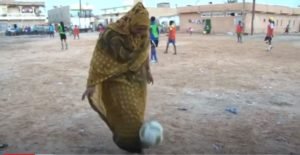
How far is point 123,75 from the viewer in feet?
11.6

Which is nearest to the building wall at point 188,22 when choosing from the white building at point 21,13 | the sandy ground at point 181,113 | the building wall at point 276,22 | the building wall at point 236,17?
the building wall at point 236,17

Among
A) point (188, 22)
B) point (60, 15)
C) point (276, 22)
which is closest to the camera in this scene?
point (276, 22)

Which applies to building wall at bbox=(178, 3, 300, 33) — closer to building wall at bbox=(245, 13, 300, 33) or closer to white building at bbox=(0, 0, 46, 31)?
building wall at bbox=(245, 13, 300, 33)

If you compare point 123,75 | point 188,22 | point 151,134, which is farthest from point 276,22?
point 151,134

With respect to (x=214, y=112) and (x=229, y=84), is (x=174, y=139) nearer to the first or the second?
(x=214, y=112)

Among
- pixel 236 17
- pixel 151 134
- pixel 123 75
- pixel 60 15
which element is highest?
pixel 60 15

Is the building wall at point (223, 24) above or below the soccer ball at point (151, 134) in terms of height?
above

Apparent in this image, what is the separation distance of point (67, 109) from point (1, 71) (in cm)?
640

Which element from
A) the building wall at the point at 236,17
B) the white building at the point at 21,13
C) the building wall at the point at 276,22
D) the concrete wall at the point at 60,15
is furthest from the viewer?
the concrete wall at the point at 60,15

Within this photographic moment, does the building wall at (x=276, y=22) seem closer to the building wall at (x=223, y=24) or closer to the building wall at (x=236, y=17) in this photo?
the building wall at (x=236, y=17)

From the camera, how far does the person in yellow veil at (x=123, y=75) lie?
11.2ft

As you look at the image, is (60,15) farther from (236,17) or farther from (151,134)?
(151,134)

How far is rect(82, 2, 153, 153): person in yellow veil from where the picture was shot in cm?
342

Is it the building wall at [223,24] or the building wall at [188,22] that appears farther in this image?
the building wall at [188,22]
